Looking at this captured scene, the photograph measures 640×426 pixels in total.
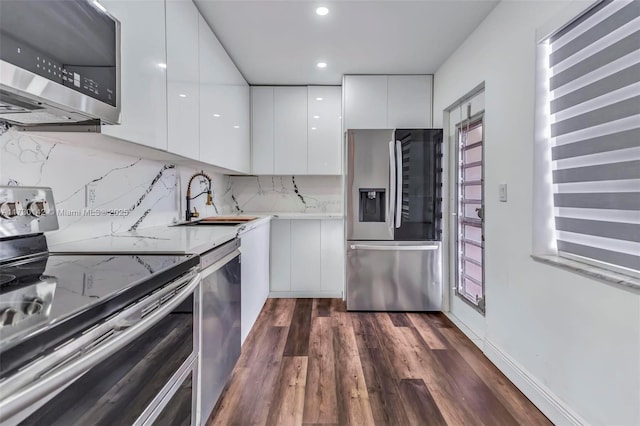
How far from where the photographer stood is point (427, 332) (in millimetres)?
2768

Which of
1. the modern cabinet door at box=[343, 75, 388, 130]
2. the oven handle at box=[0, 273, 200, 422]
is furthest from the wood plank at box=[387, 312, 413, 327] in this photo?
the oven handle at box=[0, 273, 200, 422]

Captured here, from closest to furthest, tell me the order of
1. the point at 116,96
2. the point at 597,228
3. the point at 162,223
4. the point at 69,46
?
1. the point at 69,46
2. the point at 116,96
3. the point at 597,228
4. the point at 162,223

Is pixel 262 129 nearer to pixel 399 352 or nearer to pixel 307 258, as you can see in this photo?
pixel 307 258

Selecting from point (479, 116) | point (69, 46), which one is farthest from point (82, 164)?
point (479, 116)

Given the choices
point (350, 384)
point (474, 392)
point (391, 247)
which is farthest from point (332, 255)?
point (474, 392)

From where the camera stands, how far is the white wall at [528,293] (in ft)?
4.35

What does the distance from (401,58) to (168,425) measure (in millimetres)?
3196

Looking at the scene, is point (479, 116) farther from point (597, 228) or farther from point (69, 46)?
point (69, 46)

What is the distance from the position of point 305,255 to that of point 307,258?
0.04 metres

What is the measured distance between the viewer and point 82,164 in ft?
5.19

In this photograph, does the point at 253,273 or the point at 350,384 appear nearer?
the point at 350,384

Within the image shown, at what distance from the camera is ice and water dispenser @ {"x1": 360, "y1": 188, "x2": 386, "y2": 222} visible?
3.22 meters

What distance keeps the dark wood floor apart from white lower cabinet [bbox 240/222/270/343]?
0.21 metres

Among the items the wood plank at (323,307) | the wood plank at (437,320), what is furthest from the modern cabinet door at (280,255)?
the wood plank at (437,320)
